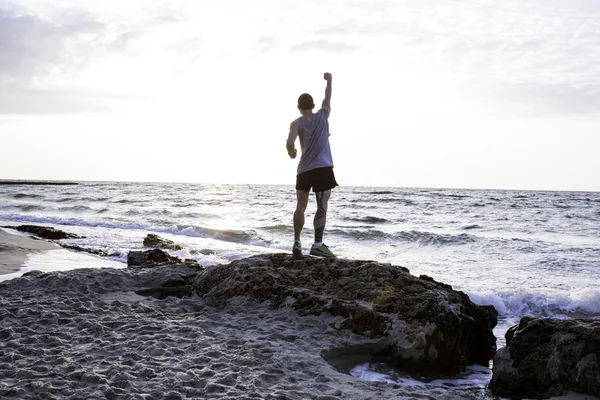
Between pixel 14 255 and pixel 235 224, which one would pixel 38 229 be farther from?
pixel 235 224

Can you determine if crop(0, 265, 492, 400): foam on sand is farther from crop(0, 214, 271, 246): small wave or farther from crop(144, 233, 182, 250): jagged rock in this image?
crop(0, 214, 271, 246): small wave

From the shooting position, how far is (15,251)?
9.48 m

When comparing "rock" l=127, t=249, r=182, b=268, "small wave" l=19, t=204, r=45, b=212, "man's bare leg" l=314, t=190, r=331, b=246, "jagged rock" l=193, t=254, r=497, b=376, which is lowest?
"small wave" l=19, t=204, r=45, b=212

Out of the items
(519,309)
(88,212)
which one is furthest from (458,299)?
(88,212)

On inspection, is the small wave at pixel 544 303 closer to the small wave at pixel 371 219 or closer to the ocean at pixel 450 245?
the ocean at pixel 450 245

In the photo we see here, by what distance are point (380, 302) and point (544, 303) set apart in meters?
4.90

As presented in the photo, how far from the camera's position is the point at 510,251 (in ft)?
47.3

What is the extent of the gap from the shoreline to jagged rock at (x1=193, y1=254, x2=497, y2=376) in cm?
370

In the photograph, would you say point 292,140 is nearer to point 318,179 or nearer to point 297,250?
point 318,179

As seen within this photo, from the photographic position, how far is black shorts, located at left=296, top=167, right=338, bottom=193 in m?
6.00

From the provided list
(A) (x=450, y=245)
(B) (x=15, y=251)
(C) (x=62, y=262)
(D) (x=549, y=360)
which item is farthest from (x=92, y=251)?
(A) (x=450, y=245)

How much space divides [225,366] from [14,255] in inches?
279

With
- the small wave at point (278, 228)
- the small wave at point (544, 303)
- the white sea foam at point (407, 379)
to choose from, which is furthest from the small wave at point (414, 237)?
the white sea foam at point (407, 379)

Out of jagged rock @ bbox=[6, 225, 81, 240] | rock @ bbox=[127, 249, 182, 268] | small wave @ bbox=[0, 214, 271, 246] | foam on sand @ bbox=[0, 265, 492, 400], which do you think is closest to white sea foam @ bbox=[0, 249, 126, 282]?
rock @ bbox=[127, 249, 182, 268]
